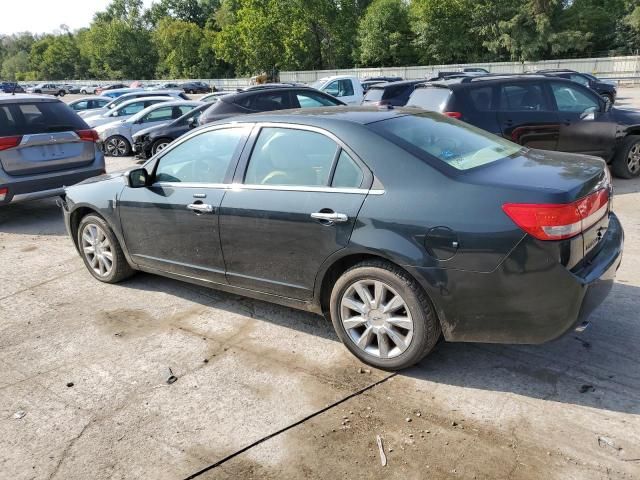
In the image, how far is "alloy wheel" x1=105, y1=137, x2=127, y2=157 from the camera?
14789 mm

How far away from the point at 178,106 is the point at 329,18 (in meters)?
51.9

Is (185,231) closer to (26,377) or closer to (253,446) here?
(26,377)

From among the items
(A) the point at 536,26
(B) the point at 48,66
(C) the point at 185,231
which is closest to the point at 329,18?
(A) the point at 536,26

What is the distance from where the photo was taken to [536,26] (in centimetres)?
5241

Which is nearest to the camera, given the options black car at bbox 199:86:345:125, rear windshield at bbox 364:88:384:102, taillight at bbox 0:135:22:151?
taillight at bbox 0:135:22:151

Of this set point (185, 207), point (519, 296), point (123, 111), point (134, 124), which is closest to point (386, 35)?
point (123, 111)

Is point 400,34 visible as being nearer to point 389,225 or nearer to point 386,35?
point 386,35

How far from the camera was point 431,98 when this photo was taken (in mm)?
8461

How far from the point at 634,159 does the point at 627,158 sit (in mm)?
195

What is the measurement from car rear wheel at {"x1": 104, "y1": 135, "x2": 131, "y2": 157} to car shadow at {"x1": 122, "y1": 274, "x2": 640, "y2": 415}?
39.1 feet

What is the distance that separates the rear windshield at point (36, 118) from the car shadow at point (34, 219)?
4.17 feet

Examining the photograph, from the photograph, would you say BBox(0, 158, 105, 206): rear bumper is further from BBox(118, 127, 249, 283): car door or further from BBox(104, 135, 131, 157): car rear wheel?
BBox(104, 135, 131, 157): car rear wheel

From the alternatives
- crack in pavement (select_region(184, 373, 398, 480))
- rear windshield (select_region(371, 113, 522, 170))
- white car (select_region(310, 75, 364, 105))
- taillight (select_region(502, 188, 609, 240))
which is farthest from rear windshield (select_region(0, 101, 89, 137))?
white car (select_region(310, 75, 364, 105))

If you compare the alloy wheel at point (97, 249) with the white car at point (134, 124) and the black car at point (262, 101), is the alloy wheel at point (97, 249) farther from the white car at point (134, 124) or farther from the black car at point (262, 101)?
the white car at point (134, 124)
